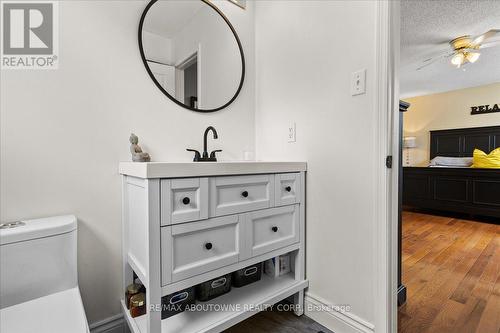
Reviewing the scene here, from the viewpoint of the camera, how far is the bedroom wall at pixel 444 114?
4.59 metres

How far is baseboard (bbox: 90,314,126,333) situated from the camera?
1.21m

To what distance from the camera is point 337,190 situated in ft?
4.38

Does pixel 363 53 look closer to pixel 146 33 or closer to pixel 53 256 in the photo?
pixel 146 33

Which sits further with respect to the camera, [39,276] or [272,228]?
[272,228]

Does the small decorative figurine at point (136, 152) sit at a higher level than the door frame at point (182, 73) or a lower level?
lower

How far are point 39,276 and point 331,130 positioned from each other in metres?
1.51

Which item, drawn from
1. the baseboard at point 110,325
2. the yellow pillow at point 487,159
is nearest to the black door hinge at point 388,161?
the baseboard at point 110,325

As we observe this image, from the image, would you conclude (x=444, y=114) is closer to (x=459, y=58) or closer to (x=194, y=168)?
(x=459, y=58)

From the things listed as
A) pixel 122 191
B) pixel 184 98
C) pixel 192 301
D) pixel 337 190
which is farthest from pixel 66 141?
pixel 337 190

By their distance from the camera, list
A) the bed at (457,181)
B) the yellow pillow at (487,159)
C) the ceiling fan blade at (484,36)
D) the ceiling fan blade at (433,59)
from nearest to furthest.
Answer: the ceiling fan blade at (484,36) → the ceiling fan blade at (433,59) → the bed at (457,181) → the yellow pillow at (487,159)

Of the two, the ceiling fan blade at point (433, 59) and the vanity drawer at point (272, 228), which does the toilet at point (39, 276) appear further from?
the ceiling fan blade at point (433, 59)

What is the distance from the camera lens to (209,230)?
108 cm

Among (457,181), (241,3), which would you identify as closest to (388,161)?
(241,3)

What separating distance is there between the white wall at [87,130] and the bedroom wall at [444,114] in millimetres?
Answer: 5903
